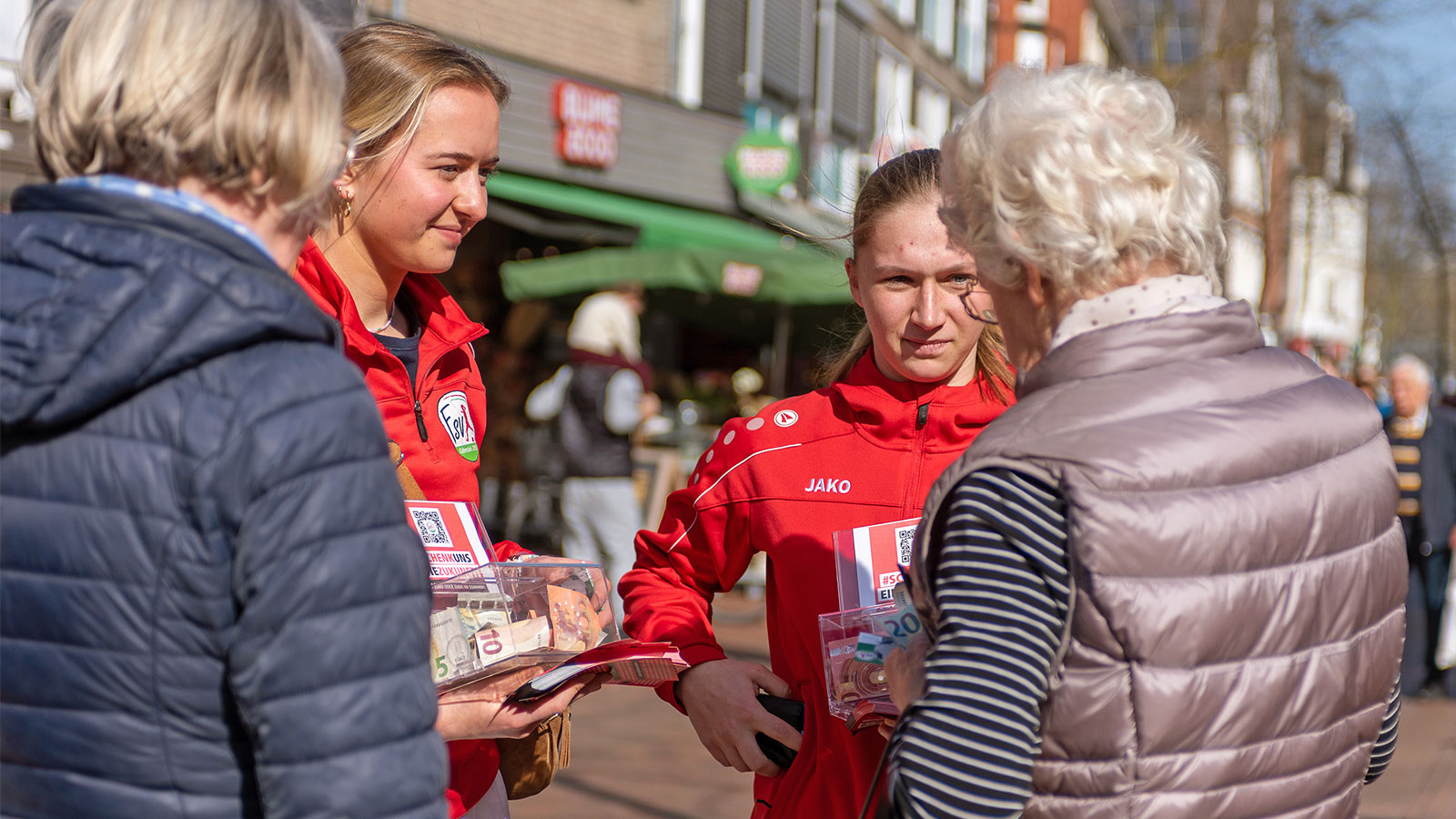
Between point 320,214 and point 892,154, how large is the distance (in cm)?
153

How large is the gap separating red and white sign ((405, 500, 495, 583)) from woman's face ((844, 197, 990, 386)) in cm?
78

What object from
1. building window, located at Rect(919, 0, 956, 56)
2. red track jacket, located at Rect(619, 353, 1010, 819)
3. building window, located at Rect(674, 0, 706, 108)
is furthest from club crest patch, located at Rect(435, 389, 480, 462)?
building window, located at Rect(919, 0, 956, 56)

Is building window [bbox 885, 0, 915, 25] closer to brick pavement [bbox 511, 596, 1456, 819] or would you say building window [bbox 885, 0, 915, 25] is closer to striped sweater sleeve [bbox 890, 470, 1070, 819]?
brick pavement [bbox 511, 596, 1456, 819]

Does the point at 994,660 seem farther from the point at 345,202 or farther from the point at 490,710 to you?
the point at 345,202

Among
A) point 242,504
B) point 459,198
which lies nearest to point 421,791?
point 242,504

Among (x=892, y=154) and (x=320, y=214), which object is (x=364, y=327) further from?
(x=892, y=154)

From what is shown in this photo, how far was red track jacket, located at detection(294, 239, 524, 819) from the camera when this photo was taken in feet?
6.86

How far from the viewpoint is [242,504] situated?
1219mm

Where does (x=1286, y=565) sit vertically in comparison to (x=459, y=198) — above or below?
below

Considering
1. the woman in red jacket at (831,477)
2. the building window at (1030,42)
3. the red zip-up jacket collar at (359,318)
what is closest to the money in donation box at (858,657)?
the woman in red jacket at (831,477)

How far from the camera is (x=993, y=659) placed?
1380 millimetres

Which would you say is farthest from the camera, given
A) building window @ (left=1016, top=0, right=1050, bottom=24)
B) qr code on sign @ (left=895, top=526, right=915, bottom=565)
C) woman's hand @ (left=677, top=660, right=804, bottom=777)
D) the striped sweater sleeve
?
building window @ (left=1016, top=0, right=1050, bottom=24)

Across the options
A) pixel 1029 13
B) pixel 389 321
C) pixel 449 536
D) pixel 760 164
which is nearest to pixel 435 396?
pixel 389 321

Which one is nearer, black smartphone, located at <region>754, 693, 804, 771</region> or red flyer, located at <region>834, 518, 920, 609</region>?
red flyer, located at <region>834, 518, 920, 609</region>
